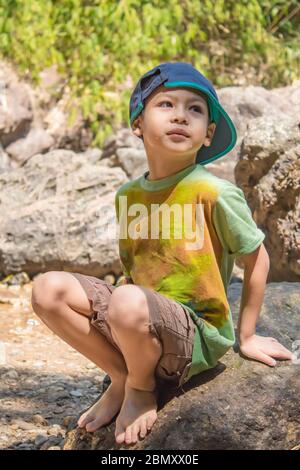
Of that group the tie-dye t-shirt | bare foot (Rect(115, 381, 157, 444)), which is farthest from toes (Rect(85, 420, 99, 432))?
the tie-dye t-shirt

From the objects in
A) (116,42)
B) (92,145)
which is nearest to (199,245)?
(116,42)

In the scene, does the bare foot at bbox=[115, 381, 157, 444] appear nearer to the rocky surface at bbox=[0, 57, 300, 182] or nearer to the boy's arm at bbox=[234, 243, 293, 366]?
the boy's arm at bbox=[234, 243, 293, 366]

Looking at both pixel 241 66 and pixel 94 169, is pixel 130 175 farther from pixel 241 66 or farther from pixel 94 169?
pixel 241 66

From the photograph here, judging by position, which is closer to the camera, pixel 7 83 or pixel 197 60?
pixel 7 83

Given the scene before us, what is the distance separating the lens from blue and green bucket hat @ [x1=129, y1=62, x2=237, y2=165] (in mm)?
2543

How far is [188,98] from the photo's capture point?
100 inches

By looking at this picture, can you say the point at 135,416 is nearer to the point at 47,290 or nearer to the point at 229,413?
the point at 229,413

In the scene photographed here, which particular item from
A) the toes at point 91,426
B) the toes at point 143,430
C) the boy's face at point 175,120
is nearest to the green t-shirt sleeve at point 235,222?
the boy's face at point 175,120

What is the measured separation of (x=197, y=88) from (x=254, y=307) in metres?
0.78

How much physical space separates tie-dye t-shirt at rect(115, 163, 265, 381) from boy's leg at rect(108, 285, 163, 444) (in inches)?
6.3

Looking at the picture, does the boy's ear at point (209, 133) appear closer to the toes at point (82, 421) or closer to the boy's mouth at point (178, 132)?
the boy's mouth at point (178, 132)

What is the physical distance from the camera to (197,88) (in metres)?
2.54
